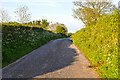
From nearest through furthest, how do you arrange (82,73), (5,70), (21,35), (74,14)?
(82,73)
(5,70)
(21,35)
(74,14)

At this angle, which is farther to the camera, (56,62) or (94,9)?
(94,9)

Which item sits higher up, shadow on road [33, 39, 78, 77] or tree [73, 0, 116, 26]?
tree [73, 0, 116, 26]

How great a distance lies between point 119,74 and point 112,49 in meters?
1.15

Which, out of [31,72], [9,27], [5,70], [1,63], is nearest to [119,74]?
[31,72]

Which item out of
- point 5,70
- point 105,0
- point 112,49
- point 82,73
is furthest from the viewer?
point 105,0

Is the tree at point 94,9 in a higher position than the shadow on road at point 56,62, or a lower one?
higher

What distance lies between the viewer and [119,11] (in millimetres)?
5965

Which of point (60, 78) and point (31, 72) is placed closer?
point (60, 78)

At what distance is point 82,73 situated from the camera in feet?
24.6

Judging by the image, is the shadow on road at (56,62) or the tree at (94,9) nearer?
the shadow on road at (56,62)

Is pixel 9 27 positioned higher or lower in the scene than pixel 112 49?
higher

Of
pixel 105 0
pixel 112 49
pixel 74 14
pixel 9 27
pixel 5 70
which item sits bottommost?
pixel 5 70

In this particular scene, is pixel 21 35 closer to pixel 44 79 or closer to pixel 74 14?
pixel 44 79

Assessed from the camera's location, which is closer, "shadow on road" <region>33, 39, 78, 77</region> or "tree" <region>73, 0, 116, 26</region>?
"shadow on road" <region>33, 39, 78, 77</region>
